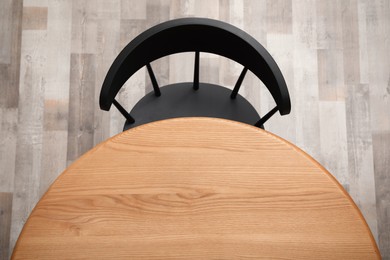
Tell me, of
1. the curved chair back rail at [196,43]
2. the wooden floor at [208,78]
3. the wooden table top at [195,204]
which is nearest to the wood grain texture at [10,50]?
the wooden floor at [208,78]

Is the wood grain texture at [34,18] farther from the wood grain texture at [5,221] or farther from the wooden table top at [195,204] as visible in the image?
the wooden table top at [195,204]

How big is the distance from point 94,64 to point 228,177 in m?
1.17

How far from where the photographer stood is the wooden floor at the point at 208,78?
1.73 m

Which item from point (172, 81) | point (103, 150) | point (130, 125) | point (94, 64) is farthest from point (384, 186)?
point (94, 64)

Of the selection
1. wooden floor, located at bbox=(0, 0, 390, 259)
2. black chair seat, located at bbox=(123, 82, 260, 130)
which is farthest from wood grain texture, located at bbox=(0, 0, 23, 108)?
black chair seat, located at bbox=(123, 82, 260, 130)

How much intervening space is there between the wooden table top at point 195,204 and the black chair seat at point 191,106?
350 millimetres

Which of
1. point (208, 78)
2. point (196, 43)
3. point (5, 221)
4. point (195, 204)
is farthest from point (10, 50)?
point (195, 204)

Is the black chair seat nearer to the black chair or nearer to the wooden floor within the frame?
the black chair

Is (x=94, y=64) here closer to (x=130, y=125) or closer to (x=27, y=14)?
(x=27, y=14)

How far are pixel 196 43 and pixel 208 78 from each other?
0.68 meters

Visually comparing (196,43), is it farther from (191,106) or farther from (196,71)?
(191,106)

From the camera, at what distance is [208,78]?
1.80 meters

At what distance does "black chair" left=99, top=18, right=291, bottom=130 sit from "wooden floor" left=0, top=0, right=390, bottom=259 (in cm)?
52

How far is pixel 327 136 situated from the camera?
5.79ft
